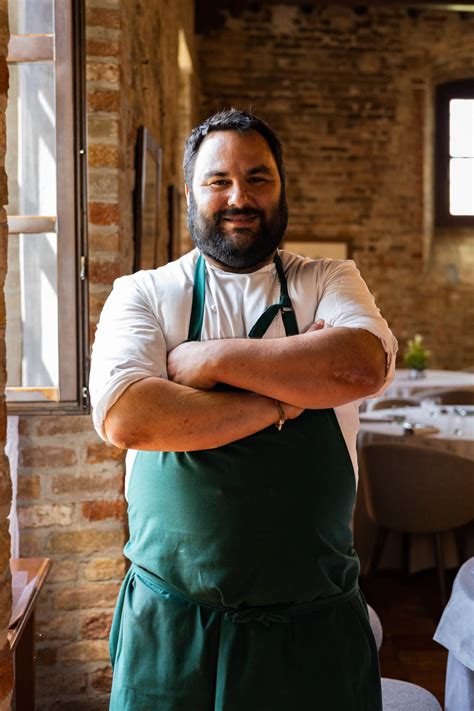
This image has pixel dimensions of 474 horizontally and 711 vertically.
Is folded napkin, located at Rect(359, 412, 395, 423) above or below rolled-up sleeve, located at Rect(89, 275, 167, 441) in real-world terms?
Result: below

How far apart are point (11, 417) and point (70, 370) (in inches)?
10.7

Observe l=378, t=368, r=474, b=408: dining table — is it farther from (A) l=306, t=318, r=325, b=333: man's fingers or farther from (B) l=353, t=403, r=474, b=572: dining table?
(A) l=306, t=318, r=325, b=333: man's fingers

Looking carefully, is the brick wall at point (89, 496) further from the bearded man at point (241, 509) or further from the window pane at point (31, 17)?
the bearded man at point (241, 509)

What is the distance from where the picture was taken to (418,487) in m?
4.12

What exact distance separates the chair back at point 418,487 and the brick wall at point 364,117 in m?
5.02

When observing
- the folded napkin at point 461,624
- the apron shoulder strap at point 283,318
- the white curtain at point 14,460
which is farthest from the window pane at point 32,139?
the folded napkin at point 461,624

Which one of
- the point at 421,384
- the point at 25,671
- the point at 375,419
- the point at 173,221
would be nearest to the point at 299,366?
the point at 25,671

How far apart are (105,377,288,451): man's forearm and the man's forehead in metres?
0.48

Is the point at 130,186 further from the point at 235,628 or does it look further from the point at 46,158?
the point at 235,628

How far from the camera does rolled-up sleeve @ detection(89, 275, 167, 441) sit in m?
1.48

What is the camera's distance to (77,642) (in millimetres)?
2746

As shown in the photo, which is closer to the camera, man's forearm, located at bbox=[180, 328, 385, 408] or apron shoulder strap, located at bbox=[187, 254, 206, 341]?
man's forearm, located at bbox=[180, 328, 385, 408]

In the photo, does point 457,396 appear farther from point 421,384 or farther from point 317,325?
point 317,325

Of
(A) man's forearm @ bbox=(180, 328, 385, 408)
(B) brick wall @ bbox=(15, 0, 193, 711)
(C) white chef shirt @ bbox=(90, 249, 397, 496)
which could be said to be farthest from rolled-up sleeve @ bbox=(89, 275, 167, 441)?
(B) brick wall @ bbox=(15, 0, 193, 711)
